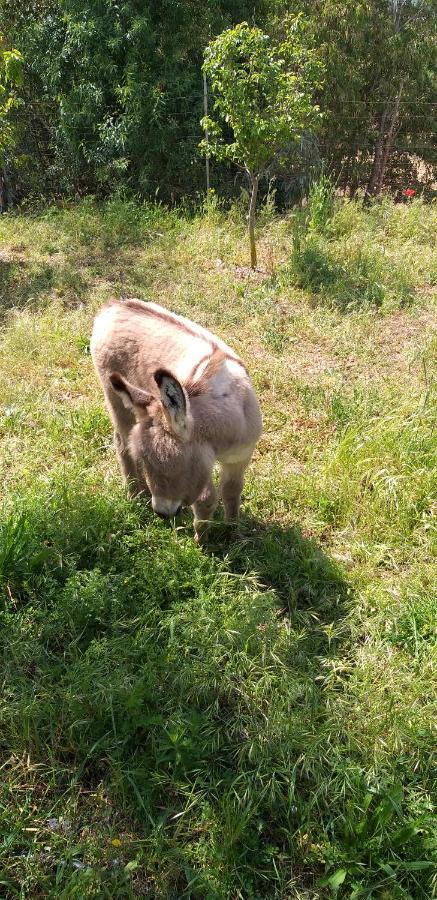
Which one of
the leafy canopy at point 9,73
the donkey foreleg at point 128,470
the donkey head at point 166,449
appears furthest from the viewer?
the leafy canopy at point 9,73

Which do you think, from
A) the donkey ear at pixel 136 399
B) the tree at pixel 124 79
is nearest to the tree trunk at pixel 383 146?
the tree at pixel 124 79

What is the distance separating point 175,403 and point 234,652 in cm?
128

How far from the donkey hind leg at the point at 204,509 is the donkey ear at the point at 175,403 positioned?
46 cm

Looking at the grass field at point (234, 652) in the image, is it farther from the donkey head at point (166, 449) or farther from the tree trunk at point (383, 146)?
the tree trunk at point (383, 146)

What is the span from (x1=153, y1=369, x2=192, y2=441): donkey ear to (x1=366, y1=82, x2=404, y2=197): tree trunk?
10.6 metres

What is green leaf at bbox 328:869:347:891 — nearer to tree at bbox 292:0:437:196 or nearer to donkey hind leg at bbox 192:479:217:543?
donkey hind leg at bbox 192:479:217:543

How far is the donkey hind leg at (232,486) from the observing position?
12.0ft

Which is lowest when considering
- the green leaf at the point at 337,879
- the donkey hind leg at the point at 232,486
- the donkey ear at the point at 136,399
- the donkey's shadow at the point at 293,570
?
the green leaf at the point at 337,879

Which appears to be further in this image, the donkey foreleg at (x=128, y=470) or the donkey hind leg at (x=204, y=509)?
the donkey foreleg at (x=128, y=470)

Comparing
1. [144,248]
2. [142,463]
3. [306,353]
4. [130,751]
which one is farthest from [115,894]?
[144,248]

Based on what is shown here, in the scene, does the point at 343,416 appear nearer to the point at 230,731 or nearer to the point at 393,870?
the point at 230,731

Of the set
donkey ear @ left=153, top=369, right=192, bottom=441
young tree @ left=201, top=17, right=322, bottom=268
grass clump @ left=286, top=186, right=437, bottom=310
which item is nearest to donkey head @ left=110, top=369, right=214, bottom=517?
donkey ear @ left=153, top=369, right=192, bottom=441

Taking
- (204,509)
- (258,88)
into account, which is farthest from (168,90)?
(204,509)

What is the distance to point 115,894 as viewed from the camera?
217 cm
